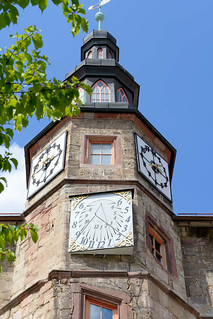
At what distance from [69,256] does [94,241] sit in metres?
0.54

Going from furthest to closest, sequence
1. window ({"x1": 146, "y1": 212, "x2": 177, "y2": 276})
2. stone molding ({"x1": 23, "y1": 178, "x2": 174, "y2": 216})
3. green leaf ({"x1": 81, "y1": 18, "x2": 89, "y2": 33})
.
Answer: stone molding ({"x1": 23, "y1": 178, "x2": 174, "y2": 216}) → window ({"x1": 146, "y1": 212, "x2": 177, "y2": 276}) → green leaf ({"x1": 81, "y1": 18, "x2": 89, "y2": 33})

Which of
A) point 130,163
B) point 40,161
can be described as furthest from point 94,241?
point 40,161

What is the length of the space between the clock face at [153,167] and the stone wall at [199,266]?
103 cm

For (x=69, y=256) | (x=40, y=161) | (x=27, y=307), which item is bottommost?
(x=27, y=307)

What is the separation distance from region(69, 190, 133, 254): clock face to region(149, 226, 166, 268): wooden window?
94cm

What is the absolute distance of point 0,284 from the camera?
11820 mm

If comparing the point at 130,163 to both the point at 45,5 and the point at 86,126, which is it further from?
the point at 45,5

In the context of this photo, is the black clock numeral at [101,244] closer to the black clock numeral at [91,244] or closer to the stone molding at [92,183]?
the black clock numeral at [91,244]

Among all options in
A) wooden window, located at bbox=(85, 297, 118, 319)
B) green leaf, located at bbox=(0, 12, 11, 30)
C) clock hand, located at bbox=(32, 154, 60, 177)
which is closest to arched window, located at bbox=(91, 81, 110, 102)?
clock hand, located at bbox=(32, 154, 60, 177)

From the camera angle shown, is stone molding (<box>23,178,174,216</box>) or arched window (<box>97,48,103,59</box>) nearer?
stone molding (<box>23,178,174,216</box>)

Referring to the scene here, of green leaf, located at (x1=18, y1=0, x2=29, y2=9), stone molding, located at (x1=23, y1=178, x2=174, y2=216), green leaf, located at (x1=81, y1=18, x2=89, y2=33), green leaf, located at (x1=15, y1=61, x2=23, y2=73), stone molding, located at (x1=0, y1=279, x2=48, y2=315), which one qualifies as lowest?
stone molding, located at (x1=0, y1=279, x2=48, y2=315)

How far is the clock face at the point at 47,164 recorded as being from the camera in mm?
13005

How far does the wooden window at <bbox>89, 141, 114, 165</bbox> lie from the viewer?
13.1 metres

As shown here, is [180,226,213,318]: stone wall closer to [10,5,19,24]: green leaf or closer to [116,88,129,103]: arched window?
[116,88,129,103]: arched window
